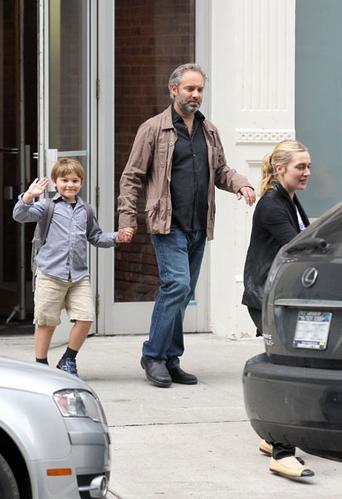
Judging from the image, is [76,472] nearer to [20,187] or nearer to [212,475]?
[212,475]

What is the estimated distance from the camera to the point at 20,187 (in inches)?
490

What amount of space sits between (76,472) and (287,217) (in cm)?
258

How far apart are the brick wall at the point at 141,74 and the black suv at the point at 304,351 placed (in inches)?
197

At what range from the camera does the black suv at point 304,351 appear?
18.1 ft

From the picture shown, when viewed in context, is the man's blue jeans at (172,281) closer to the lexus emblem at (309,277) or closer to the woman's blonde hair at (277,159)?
the woman's blonde hair at (277,159)

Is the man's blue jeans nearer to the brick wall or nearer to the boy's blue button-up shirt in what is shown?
the boy's blue button-up shirt

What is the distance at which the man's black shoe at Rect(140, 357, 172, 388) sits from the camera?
905 centimetres

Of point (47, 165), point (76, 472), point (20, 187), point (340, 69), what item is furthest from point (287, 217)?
point (20, 187)

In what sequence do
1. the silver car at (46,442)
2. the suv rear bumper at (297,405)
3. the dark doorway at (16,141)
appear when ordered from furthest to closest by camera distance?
the dark doorway at (16,141) < the suv rear bumper at (297,405) < the silver car at (46,442)

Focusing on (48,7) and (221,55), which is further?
(221,55)

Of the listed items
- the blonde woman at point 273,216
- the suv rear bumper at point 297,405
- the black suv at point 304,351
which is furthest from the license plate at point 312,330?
the blonde woman at point 273,216

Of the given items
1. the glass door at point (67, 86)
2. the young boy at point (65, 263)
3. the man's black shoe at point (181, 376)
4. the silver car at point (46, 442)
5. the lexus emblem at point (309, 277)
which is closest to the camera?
the silver car at point (46, 442)

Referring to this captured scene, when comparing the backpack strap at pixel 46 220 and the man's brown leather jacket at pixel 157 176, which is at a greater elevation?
the man's brown leather jacket at pixel 157 176

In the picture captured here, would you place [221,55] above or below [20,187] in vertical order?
above
